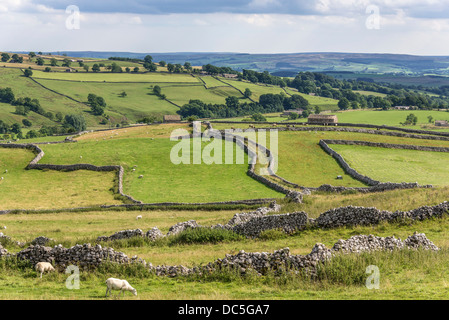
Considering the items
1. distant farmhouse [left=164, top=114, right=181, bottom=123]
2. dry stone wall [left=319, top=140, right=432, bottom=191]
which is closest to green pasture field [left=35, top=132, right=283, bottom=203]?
dry stone wall [left=319, top=140, right=432, bottom=191]

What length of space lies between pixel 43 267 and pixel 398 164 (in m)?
58.4

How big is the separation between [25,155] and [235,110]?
130127mm

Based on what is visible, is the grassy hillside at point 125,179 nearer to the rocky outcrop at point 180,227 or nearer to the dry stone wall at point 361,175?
the dry stone wall at point 361,175

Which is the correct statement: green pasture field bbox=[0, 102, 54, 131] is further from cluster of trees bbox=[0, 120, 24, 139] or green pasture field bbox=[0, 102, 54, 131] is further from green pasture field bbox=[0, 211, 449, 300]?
green pasture field bbox=[0, 211, 449, 300]

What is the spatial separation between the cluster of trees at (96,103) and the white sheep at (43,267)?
171 meters

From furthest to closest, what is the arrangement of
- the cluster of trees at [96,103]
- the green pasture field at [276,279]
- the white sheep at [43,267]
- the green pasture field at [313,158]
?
1. the cluster of trees at [96,103]
2. the green pasture field at [313,158]
3. the white sheep at [43,267]
4. the green pasture field at [276,279]

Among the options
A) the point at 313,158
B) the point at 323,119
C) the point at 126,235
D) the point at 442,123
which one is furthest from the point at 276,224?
the point at 442,123

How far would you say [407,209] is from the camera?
29.1 metres

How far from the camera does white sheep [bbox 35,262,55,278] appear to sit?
20.6 m

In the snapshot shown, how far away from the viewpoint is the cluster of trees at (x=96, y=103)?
Result: 186587 millimetres

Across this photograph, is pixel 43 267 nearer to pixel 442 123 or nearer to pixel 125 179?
pixel 125 179

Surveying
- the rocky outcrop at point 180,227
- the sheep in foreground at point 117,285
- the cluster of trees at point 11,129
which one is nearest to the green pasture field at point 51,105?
the cluster of trees at point 11,129
